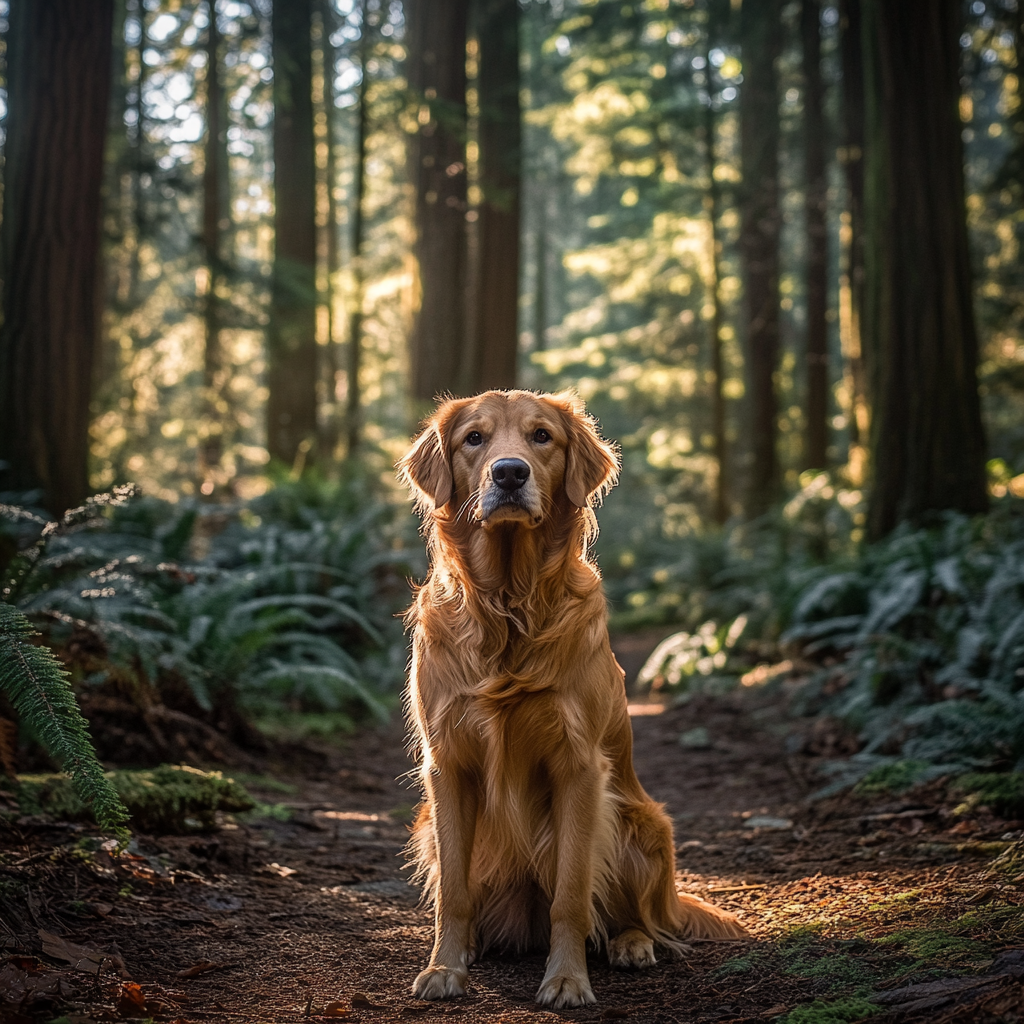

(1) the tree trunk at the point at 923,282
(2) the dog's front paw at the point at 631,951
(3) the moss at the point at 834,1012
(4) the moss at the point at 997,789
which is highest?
(1) the tree trunk at the point at 923,282

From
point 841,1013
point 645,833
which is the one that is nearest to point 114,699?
point 645,833

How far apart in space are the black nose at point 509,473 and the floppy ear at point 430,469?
15.5 inches

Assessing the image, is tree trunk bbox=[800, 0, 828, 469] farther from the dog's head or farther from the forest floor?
the dog's head

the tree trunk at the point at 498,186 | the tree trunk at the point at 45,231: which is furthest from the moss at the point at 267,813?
the tree trunk at the point at 498,186

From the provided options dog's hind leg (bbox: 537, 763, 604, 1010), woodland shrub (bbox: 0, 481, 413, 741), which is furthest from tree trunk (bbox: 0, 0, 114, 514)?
dog's hind leg (bbox: 537, 763, 604, 1010)

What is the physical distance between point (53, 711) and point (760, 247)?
724 inches

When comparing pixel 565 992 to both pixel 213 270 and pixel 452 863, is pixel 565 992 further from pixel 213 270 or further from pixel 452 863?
pixel 213 270

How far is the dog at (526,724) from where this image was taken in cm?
332

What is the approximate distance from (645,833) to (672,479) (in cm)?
2193

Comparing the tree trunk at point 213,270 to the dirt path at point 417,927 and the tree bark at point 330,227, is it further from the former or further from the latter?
the dirt path at point 417,927

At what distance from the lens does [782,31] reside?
1620cm

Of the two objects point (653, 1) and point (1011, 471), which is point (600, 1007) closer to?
point (1011, 471)

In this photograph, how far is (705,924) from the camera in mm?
3652

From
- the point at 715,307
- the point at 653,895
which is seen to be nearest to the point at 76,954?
the point at 653,895
